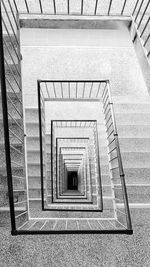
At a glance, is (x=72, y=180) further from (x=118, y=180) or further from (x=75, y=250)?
(x=75, y=250)

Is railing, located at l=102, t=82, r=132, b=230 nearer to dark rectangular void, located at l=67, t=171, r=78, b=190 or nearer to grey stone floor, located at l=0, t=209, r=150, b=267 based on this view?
grey stone floor, located at l=0, t=209, r=150, b=267

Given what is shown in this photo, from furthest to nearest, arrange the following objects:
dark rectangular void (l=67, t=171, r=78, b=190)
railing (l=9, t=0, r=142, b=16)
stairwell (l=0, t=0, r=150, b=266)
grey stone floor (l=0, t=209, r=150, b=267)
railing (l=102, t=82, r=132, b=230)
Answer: dark rectangular void (l=67, t=171, r=78, b=190) < railing (l=9, t=0, r=142, b=16) < stairwell (l=0, t=0, r=150, b=266) < railing (l=102, t=82, r=132, b=230) < grey stone floor (l=0, t=209, r=150, b=267)

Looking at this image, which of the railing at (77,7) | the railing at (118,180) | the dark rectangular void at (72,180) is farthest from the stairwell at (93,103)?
the dark rectangular void at (72,180)

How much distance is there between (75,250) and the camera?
5.49 feet

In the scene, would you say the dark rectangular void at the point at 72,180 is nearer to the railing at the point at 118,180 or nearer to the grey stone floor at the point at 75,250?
the railing at the point at 118,180

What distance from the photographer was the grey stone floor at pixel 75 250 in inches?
62.8

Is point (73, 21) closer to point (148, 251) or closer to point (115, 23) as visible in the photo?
point (115, 23)

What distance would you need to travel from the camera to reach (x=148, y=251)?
5.59 ft

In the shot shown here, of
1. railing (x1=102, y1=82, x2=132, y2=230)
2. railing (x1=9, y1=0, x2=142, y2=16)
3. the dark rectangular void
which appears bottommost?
the dark rectangular void

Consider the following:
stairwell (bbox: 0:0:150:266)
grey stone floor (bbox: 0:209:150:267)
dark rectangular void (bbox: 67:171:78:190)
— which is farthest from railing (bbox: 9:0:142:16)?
dark rectangular void (bbox: 67:171:78:190)

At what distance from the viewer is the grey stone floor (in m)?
1.59

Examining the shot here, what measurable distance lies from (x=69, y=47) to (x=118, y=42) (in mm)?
1222

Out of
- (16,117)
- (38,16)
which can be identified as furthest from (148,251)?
(38,16)

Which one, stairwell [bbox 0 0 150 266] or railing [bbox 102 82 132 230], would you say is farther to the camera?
stairwell [bbox 0 0 150 266]
